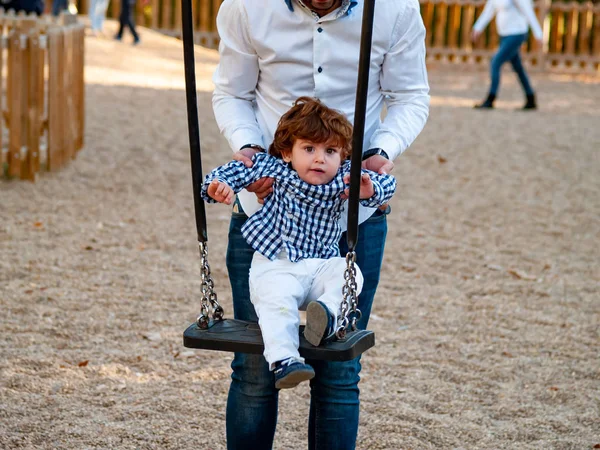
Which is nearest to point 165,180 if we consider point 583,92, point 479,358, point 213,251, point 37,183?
point 37,183

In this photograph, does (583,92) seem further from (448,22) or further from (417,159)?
(417,159)

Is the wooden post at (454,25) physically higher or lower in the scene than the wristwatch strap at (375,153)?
lower

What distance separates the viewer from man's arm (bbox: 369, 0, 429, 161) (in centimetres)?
262

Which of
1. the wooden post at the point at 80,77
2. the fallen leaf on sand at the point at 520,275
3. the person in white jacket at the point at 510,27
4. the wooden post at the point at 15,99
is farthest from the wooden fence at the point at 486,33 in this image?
the fallen leaf on sand at the point at 520,275

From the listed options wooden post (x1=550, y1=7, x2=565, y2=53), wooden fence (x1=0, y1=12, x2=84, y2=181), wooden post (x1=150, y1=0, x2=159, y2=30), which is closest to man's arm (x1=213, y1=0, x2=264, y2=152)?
wooden fence (x1=0, y1=12, x2=84, y2=181)

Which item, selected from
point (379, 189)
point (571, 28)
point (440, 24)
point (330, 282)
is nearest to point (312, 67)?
point (379, 189)

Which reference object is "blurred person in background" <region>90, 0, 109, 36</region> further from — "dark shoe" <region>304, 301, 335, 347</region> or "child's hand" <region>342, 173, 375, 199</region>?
"dark shoe" <region>304, 301, 335, 347</region>

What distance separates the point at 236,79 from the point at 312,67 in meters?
0.23

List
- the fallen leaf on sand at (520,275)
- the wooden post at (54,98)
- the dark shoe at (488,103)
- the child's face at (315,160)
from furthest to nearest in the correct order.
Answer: the dark shoe at (488,103), the wooden post at (54,98), the fallen leaf on sand at (520,275), the child's face at (315,160)

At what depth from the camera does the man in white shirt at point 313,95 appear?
2.58 meters

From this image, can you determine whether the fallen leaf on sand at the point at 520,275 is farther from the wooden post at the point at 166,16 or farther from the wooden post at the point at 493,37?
the wooden post at the point at 166,16

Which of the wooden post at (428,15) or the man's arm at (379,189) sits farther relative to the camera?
the wooden post at (428,15)

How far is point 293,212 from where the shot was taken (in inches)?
101

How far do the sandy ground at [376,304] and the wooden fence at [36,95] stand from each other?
7.8 inches
